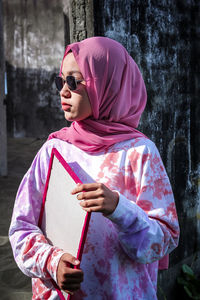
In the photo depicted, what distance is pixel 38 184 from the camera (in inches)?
55.4

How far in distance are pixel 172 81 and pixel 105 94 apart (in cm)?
155

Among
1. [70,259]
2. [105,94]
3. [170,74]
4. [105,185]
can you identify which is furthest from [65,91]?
[170,74]

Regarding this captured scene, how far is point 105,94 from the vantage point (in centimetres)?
137

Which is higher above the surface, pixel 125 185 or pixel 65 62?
pixel 65 62

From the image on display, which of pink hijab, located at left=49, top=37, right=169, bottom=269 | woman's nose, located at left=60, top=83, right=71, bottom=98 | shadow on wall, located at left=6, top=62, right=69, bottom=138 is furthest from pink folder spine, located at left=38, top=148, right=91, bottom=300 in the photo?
shadow on wall, located at left=6, top=62, right=69, bottom=138

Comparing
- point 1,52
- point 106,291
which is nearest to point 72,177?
point 106,291

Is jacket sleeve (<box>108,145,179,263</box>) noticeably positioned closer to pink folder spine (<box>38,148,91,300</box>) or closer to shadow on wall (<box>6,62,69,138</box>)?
pink folder spine (<box>38,148,91,300</box>)

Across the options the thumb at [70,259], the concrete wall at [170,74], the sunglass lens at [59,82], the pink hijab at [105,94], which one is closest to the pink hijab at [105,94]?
the pink hijab at [105,94]

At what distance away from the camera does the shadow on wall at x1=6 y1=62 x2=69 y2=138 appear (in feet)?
34.9

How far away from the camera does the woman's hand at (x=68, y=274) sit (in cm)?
113

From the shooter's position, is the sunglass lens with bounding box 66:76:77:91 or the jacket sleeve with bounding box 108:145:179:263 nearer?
the jacket sleeve with bounding box 108:145:179:263

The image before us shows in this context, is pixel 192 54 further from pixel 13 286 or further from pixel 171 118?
pixel 13 286

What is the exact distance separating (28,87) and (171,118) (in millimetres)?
8749

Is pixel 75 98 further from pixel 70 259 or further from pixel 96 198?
pixel 70 259
